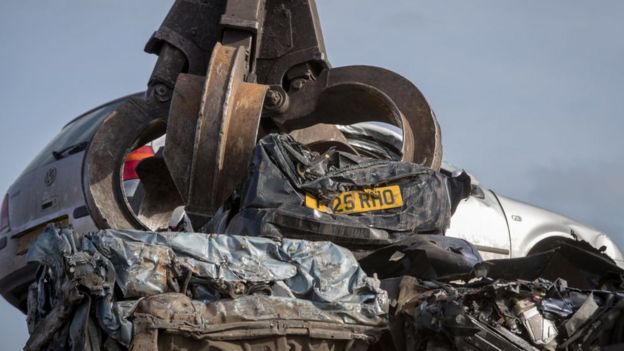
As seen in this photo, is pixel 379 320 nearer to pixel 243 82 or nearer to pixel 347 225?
pixel 347 225

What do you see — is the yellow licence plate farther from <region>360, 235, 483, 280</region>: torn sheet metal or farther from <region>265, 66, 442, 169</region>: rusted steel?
<region>265, 66, 442, 169</region>: rusted steel

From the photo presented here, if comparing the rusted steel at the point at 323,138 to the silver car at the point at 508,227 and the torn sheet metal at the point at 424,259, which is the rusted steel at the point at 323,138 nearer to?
the silver car at the point at 508,227

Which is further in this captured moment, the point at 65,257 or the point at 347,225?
the point at 347,225

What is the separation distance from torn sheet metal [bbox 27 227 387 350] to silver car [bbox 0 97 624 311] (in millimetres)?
4325

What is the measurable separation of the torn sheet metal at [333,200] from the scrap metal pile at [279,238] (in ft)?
0.04

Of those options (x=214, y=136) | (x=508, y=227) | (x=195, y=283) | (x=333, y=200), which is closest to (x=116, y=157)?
(x=214, y=136)

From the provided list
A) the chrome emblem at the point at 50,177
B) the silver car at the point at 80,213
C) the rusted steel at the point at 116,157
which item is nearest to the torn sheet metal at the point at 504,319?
the rusted steel at the point at 116,157

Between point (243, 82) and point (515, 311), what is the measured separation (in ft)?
13.0

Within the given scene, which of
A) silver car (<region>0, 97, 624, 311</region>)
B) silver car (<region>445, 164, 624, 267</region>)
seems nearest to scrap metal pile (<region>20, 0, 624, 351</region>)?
silver car (<region>0, 97, 624, 311</region>)

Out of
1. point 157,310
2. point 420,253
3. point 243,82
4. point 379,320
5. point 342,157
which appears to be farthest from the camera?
point 243,82

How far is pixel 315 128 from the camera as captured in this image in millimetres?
12828

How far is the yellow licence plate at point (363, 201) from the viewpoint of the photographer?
9.73 metres

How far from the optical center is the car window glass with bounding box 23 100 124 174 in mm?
13977

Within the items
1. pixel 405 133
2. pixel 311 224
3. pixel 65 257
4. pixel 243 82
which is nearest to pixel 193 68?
pixel 243 82
